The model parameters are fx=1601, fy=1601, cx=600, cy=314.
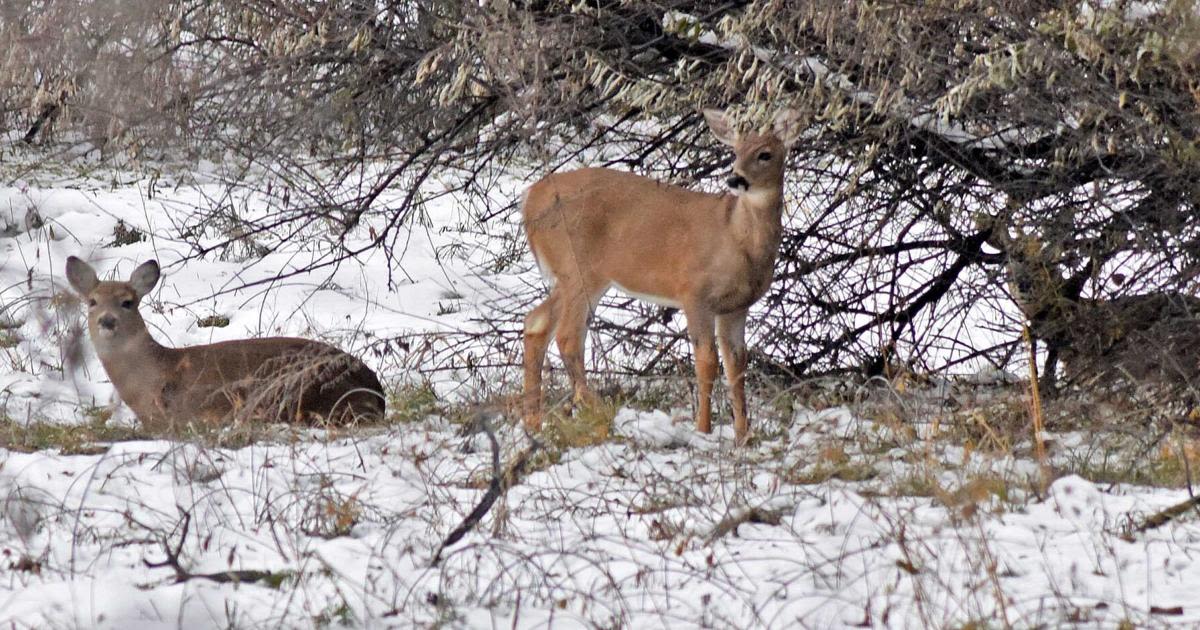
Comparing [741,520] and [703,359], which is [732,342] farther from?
[741,520]

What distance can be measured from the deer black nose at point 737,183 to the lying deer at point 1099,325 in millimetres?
1060

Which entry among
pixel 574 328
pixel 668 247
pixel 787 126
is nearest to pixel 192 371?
pixel 574 328

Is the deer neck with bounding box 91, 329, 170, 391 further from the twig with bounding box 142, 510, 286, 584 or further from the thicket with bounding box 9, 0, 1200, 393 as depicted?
the twig with bounding box 142, 510, 286, 584

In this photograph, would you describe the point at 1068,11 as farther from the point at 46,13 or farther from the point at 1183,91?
the point at 46,13

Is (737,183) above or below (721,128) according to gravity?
below

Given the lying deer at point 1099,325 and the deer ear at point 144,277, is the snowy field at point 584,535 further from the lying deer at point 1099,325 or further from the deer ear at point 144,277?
the deer ear at point 144,277

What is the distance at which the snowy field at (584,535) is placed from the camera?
137 inches

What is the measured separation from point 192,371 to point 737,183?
233cm

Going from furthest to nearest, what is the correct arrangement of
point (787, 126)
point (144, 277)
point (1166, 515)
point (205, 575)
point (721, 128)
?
point (144, 277) < point (721, 128) < point (787, 126) < point (1166, 515) < point (205, 575)

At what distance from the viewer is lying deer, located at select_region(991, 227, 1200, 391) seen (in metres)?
6.06

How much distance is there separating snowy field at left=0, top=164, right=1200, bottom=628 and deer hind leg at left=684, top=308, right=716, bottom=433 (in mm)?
458

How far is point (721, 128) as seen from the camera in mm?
6441

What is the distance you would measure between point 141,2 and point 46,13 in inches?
63.1

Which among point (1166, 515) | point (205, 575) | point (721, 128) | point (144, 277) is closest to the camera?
point (205, 575)
